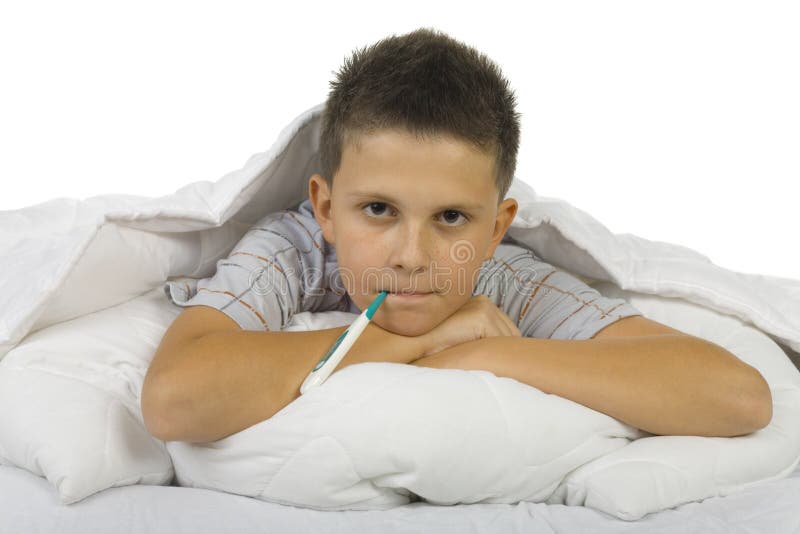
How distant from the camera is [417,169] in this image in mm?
1391

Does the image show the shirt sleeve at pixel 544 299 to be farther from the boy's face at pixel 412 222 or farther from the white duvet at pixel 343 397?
the boy's face at pixel 412 222

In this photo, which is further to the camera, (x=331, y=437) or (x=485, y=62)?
(x=485, y=62)

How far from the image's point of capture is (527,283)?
5.76 feet

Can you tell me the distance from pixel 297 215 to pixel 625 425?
721 millimetres

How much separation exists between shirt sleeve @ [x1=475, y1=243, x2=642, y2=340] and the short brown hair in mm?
230

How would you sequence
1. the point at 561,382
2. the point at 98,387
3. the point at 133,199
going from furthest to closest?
1. the point at 133,199
2. the point at 98,387
3. the point at 561,382

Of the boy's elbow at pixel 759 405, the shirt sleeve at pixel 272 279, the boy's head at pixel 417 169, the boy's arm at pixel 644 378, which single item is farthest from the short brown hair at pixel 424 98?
the boy's elbow at pixel 759 405

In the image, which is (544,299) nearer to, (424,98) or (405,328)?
(405,328)

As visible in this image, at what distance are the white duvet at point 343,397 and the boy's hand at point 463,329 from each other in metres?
0.16

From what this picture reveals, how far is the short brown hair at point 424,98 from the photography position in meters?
1.42

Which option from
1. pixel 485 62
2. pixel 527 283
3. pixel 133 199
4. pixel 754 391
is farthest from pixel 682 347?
pixel 133 199

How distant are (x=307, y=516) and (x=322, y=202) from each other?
1.74 feet

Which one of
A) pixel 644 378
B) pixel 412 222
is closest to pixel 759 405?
pixel 644 378

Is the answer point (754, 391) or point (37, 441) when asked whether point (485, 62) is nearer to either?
point (754, 391)
